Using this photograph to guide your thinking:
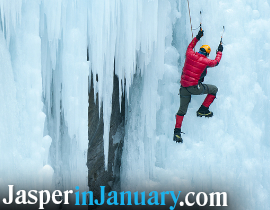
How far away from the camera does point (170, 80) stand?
407 centimetres

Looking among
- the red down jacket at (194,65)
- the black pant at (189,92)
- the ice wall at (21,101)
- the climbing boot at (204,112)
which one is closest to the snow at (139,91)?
the ice wall at (21,101)

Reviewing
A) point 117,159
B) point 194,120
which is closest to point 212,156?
point 194,120

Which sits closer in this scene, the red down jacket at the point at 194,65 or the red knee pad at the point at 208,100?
the red down jacket at the point at 194,65

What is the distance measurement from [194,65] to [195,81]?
234mm

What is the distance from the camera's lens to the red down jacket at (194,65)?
Result: 11.1 ft

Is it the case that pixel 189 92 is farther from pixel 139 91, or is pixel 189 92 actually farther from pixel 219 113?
pixel 139 91

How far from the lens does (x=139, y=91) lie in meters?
4.24

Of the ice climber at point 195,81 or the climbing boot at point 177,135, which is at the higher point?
the ice climber at point 195,81

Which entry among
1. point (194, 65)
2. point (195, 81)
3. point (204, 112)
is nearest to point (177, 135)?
point (204, 112)

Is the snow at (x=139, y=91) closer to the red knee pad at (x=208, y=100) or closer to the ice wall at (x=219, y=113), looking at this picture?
the ice wall at (x=219, y=113)

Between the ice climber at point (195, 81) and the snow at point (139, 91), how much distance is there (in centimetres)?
24

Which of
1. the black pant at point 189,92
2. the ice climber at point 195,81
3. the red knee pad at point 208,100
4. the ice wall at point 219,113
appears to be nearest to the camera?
the ice climber at point 195,81

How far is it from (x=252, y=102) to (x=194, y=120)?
97cm

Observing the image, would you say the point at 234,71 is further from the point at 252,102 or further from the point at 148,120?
the point at 148,120
